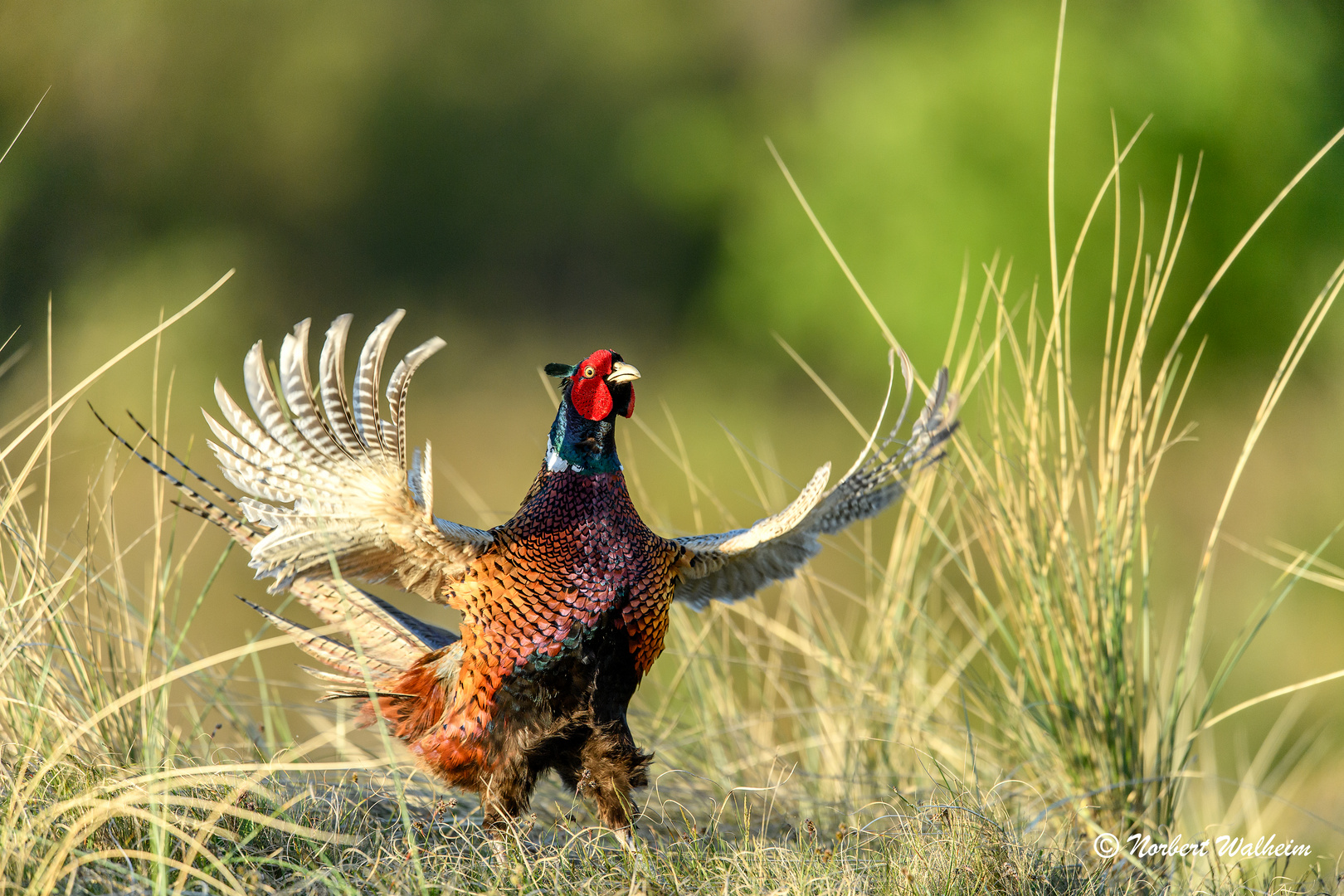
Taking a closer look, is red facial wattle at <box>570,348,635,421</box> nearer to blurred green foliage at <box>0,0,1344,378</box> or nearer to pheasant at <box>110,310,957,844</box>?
pheasant at <box>110,310,957,844</box>

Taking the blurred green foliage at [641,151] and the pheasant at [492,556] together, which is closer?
the pheasant at [492,556]

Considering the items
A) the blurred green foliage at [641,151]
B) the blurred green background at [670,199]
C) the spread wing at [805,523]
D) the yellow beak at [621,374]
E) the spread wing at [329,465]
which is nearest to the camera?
the spread wing at [329,465]

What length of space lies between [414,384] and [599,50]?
18.8 ft

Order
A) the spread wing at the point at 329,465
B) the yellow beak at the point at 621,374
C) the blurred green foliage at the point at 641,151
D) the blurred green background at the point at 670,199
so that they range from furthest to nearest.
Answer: the blurred green foliage at the point at 641,151, the blurred green background at the point at 670,199, the yellow beak at the point at 621,374, the spread wing at the point at 329,465

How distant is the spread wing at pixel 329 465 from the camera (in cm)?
222

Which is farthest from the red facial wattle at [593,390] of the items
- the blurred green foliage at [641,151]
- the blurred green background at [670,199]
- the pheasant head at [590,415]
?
the blurred green foliage at [641,151]

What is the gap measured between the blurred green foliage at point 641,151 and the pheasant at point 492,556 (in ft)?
22.0

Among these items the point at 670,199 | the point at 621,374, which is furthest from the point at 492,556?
the point at 670,199

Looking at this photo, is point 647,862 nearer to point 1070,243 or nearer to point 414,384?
point 1070,243

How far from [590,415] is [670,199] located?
416 inches

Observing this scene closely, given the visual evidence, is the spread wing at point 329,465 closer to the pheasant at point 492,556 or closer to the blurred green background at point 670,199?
the pheasant at point 492,556

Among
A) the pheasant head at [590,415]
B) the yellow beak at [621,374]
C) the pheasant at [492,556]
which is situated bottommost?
the pheasant at [492,556]

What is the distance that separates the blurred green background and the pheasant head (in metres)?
2.78

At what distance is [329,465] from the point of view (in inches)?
90.0
